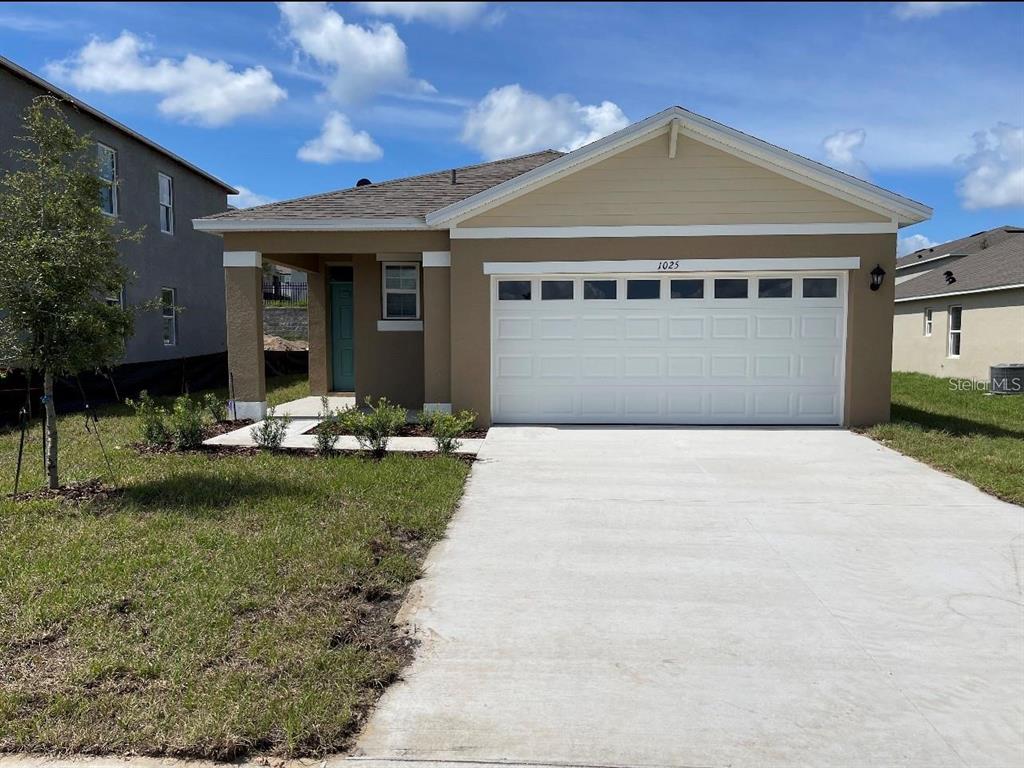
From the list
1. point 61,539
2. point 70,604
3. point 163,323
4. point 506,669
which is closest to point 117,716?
point 70,604

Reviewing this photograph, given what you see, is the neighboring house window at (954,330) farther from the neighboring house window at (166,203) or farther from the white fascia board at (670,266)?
the neighboring house window at (166,203)

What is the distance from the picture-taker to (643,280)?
11188 millimetres

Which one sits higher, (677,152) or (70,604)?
(677,152)

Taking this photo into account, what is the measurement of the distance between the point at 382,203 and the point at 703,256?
535 centimetres

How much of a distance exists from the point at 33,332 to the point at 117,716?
4.71 m

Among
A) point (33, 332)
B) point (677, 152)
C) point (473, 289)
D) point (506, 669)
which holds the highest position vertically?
point (677, 152)

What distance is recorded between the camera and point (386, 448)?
9.02m

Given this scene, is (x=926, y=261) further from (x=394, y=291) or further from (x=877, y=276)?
(x=394, y=291)

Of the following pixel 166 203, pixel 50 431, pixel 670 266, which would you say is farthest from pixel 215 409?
pixel 166 203

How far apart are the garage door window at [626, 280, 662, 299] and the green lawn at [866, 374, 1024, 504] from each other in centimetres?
381

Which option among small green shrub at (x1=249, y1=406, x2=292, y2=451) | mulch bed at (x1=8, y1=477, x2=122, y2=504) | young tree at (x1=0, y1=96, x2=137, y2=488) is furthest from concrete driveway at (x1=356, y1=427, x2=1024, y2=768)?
young tree at (x1=0, y1=96, x2=137, y2=488)

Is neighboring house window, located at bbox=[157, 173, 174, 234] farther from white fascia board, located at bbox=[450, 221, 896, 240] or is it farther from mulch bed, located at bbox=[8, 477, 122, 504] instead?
mulch bed, located at bbox=[8, 477, 122, 504]

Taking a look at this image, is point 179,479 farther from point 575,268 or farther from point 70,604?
point 575,268

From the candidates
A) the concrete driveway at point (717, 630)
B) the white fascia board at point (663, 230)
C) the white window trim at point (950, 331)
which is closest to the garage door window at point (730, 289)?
the white fascia board at point (663, 230)
